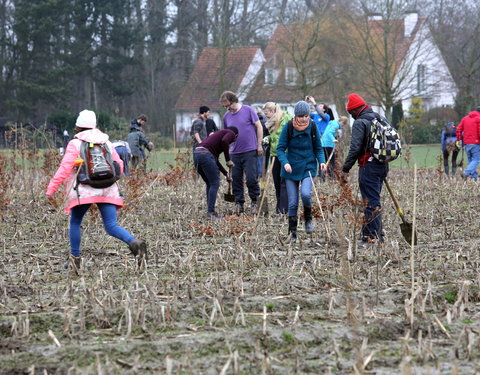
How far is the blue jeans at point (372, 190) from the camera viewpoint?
8.55 meters

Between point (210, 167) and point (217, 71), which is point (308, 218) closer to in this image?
point (210, 167)

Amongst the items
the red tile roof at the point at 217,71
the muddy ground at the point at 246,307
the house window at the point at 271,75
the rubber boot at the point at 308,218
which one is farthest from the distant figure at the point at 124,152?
the house window at the point at 271,75

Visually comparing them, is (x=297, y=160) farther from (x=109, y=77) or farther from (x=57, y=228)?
(x=109, y=77)

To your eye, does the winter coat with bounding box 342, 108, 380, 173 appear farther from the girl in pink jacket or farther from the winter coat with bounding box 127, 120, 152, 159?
the winter coat with bounding box 127, 120, 152, 159

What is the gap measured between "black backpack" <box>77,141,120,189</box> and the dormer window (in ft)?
121

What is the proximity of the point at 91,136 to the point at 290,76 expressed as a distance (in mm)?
37973

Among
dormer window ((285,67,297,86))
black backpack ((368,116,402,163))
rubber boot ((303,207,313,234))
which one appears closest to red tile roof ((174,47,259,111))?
dormer window ((285,67,297,86))

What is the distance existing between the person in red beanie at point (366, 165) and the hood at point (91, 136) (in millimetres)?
2446

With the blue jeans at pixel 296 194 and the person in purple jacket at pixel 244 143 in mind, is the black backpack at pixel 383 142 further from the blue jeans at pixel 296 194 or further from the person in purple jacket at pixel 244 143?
the person in purple jacket at pixel 244 143


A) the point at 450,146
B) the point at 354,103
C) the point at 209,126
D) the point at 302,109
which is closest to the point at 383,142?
the point at 354,103

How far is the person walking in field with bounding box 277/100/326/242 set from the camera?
364 inches

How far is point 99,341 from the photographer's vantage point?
4848 mm

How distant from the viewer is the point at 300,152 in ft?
30.7

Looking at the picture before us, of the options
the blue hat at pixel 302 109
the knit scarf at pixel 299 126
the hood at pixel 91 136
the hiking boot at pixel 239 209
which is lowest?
the hiking boot at pixel 239 209
